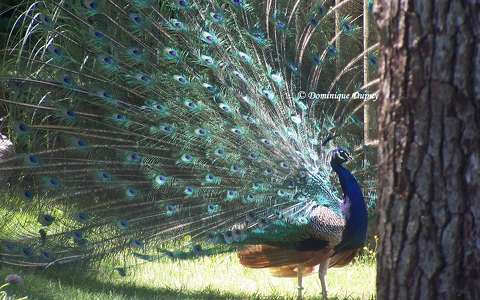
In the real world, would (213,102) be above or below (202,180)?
above

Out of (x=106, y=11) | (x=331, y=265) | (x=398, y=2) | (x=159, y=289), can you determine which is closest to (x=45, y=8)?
(x=106, y=11)

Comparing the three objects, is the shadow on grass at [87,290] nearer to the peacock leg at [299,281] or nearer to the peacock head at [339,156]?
the peacock leg at [299,281]

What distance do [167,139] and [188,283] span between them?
99 cm

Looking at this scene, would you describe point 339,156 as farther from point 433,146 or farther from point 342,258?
point 433,146

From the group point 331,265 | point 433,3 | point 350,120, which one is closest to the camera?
point 433,3

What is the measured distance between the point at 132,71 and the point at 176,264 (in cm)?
147

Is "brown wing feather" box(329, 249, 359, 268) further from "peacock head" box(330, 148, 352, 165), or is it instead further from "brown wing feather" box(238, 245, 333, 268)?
"peacock head" box(330, 148, 352, 165)

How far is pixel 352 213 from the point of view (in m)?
5.16

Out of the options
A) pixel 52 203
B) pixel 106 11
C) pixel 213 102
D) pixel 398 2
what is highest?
pixel 106 11

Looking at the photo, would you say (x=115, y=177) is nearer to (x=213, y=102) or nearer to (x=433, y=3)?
(x=213, y=102)

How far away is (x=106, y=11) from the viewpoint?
5.85 metres

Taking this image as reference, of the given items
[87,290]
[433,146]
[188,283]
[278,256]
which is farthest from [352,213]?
[433,146]

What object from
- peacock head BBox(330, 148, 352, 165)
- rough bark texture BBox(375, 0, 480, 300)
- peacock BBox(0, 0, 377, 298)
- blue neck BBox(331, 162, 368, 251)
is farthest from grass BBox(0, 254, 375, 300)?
rough bark texture BBox(375, 0, 480, 300)

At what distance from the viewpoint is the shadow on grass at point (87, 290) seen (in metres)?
5.16
